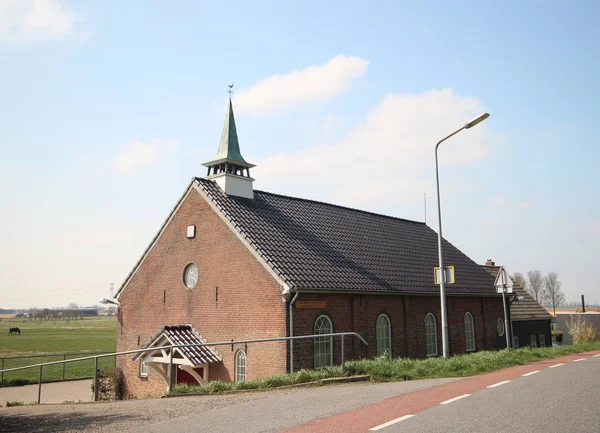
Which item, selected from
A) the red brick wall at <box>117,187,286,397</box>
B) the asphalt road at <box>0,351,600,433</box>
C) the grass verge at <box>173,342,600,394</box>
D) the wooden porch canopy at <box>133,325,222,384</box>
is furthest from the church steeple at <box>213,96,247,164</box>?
the asphalt road at <box>0,351,600,433</box>

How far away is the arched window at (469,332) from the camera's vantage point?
86.8 feet

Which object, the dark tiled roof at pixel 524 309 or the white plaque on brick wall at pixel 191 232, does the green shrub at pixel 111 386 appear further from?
the dark tiled roof at pixel 524 309

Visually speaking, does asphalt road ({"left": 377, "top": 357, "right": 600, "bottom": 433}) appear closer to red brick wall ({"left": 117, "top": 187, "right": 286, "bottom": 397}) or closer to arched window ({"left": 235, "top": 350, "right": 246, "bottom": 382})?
red brick wall ({"left": 117, "top": 187, "right": 286, "bottom": 397})

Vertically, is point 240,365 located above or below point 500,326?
below

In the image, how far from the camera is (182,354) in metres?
18.5

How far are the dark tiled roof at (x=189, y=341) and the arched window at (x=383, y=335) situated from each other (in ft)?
20.8

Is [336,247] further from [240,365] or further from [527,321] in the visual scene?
[527,321]

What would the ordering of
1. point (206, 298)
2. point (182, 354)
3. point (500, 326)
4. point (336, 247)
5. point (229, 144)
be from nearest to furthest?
1. point (182, 354)
2. point (206, 298)
3. point (336, 247)
4. point (229, 144)
5. point (500, 326)

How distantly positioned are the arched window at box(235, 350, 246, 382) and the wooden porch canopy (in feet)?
2.52

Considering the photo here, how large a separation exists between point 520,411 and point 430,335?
658 inches

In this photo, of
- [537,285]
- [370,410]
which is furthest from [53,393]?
[537,285]

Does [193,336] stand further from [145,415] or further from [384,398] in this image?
[384,398]

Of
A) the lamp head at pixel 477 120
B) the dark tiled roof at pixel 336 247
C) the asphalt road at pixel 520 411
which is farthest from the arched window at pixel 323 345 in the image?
the asphalt road at pixel 520 411

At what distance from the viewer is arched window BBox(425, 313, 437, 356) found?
2394cm
